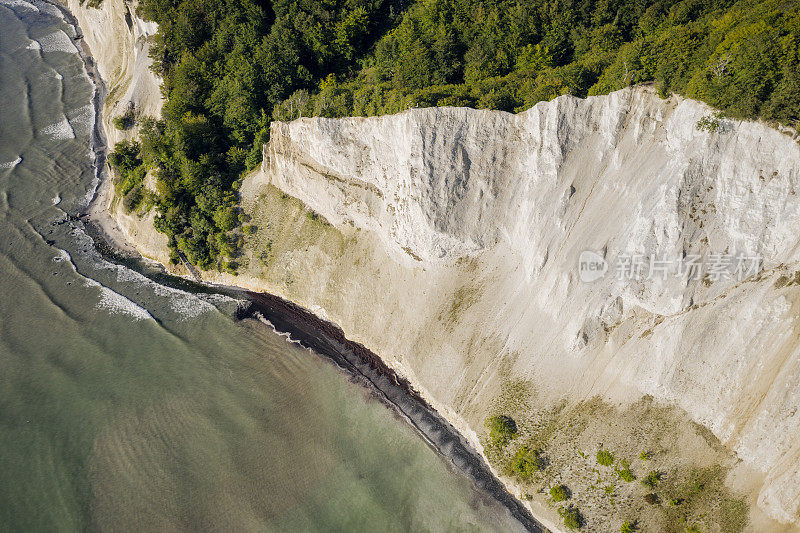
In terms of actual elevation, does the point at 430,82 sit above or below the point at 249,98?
above

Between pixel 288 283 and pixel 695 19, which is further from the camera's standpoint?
pixel 288 283

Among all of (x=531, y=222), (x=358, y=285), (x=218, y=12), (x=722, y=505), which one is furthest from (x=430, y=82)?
(x=722, y=505)

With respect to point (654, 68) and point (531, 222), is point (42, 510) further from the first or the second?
point (654, 68)

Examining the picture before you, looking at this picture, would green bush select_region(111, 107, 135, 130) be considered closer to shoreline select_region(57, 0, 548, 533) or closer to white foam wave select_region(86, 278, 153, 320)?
shoreline select_region(57, 0, 548, 533)

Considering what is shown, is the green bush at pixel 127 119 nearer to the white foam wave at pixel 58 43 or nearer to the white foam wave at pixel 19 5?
the white foam wave at pixel 58 43

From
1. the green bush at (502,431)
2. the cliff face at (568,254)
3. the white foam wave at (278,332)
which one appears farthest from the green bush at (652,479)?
Result: the white foam wave at (278,332)

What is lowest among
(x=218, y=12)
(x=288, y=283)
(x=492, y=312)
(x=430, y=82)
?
(x=288, y=283)

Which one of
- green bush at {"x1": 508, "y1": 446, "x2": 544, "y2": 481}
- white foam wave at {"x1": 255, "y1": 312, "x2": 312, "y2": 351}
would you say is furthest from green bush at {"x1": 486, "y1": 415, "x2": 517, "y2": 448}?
white foam wave at {"x1": 255, "y1": 312, "x2": 312, "y2": 351}
